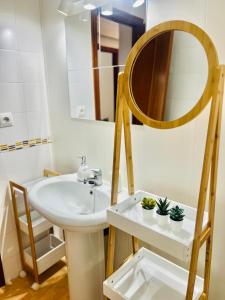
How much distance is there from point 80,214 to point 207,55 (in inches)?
42.4

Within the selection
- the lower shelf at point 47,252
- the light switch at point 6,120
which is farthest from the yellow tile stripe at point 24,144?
the lower shelf at point 47,252

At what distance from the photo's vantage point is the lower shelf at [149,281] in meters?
1.05

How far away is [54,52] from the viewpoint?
1621 millimetres

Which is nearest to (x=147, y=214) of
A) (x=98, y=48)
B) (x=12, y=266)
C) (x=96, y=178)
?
(x=96, y=178)

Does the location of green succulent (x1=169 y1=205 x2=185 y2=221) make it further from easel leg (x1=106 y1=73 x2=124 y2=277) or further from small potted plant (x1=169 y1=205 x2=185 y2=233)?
easel leg (x1=106 y1=73 x2=124 y2=277)

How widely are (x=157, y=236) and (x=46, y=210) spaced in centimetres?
59

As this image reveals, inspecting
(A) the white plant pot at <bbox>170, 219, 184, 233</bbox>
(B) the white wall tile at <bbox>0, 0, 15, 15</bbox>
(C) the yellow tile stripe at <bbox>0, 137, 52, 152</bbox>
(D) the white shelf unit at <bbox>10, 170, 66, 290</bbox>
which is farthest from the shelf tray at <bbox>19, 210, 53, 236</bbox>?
(B) the white wall tile at <bbox>0, 0, 15, 15</bbox>

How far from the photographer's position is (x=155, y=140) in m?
1.20

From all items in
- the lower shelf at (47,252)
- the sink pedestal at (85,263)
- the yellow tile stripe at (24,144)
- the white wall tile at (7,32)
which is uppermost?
the white wall tile at (7,32)

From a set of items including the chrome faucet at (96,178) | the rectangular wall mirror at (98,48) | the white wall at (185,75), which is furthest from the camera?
the chrome faucet at (96,178)

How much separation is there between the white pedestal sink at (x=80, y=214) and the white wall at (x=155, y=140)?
0.18 meters

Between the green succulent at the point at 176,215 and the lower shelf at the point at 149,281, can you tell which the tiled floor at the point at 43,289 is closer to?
the lower shelf at the point at 149,281

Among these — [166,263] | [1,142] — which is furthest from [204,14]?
[1,142]

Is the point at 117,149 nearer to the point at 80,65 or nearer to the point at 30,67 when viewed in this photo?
the point at 80,65
